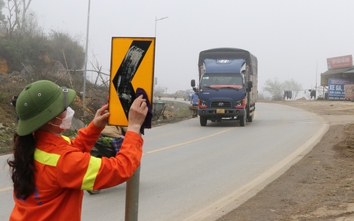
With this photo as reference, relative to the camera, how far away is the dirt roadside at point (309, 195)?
7160 millimetres

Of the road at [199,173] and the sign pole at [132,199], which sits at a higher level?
the sign pole at [132,199]

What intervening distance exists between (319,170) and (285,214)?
4.29 m

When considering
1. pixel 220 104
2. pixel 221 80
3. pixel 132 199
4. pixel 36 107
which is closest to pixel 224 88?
pixel 221 80

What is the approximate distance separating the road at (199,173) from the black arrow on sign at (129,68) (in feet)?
14.5

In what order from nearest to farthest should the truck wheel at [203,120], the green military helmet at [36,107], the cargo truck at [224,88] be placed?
the green military helmet at [36,107] → the cargo truck at [224,88] → the truck wheel at [203,120]

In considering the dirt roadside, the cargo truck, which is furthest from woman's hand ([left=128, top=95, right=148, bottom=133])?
the cargo truck

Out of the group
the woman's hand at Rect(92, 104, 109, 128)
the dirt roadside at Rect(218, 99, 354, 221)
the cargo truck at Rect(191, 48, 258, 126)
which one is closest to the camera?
the woman's hand at Rect(92, 104, 109, 128)

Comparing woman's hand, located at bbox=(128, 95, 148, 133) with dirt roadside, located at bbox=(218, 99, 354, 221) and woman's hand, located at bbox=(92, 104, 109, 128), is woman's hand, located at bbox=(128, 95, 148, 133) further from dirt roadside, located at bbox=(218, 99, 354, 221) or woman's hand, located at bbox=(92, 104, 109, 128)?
dirt roadside, located at bbox=(218, 99, 354, 221)

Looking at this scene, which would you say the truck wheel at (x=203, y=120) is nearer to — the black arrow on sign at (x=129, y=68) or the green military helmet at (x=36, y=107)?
the black arrow on sign at (x=129, y=68)

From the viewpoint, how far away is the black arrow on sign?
10.5 feet

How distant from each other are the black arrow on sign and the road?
4.41 metres

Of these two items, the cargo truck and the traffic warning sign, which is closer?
the traffic warning sign

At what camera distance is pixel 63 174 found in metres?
2.68

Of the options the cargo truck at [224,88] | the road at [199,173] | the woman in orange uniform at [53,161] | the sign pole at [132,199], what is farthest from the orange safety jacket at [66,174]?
the cargo truck at [224,88]
